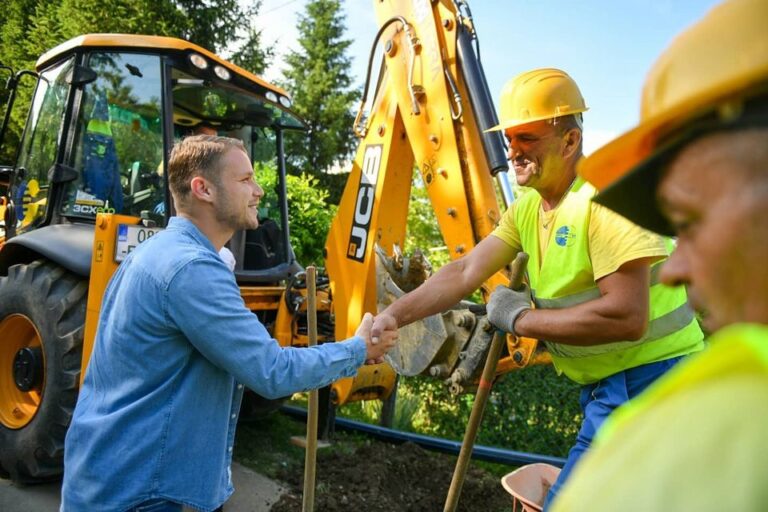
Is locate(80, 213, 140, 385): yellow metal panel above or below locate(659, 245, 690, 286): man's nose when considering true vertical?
below

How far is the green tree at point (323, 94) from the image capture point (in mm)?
21344

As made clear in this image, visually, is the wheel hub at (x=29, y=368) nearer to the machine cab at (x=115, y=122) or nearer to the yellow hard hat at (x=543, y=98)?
the machine cab at (x=115, y=122)

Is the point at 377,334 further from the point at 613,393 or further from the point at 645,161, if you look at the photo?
the point at 645,161

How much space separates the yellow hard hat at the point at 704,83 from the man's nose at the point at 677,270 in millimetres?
109

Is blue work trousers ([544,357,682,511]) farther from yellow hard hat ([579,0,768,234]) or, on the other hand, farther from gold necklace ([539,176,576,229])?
yellow hard hat ([579,0,768,234])

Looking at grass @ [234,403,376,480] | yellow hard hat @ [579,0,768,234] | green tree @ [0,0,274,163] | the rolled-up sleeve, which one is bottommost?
grass @ [234,403,376,480]

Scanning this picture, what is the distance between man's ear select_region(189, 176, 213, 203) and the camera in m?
2.25

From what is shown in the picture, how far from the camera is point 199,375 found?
2.03 meters

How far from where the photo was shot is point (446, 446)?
208 inches

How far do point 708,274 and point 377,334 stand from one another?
2113mm

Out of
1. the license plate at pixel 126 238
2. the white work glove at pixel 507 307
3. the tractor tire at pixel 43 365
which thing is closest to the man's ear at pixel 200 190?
the white work glove at pixel 507 307

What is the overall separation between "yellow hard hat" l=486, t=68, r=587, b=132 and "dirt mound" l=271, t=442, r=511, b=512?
9.63 feet

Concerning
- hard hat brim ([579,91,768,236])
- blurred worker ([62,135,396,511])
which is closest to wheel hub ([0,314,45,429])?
blurred worker ([62,135,396,511])

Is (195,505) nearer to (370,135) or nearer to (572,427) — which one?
(370,135)
